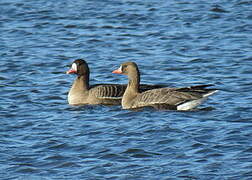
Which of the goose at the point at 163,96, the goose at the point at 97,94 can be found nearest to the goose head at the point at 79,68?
the goose at the point at 97,94

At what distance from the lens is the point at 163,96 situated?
49.8 ft

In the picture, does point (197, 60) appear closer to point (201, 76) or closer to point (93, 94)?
point (201, 76)

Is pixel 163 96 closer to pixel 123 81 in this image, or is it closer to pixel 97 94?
pixel 97 94

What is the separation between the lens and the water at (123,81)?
11352 mm

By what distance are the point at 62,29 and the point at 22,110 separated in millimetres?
Answer: 8972

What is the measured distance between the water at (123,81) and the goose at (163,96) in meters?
0.28

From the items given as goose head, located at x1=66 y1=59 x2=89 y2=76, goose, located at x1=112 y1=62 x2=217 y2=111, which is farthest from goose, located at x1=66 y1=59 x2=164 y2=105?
goose, located at x1=112 y1=62 x2=217 y2=111

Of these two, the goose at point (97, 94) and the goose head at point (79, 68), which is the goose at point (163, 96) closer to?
the goose at point (97, 94)

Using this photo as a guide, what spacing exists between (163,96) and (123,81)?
3493 mm

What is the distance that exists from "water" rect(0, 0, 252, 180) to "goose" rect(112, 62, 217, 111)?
276mm

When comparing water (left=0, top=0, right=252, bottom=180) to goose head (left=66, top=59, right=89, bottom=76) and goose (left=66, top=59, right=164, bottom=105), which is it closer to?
goose (left=66, top=59, right=164, bottom=105)

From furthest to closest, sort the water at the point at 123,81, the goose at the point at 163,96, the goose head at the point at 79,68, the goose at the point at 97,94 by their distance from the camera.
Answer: the goose head at the point at 79,68, the goose at the point at 97,94, the goose at the point at 163,96, the water at the point at 123,81

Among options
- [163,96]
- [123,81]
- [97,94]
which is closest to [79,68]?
[97,94]

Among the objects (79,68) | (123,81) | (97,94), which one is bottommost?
(123,81)
